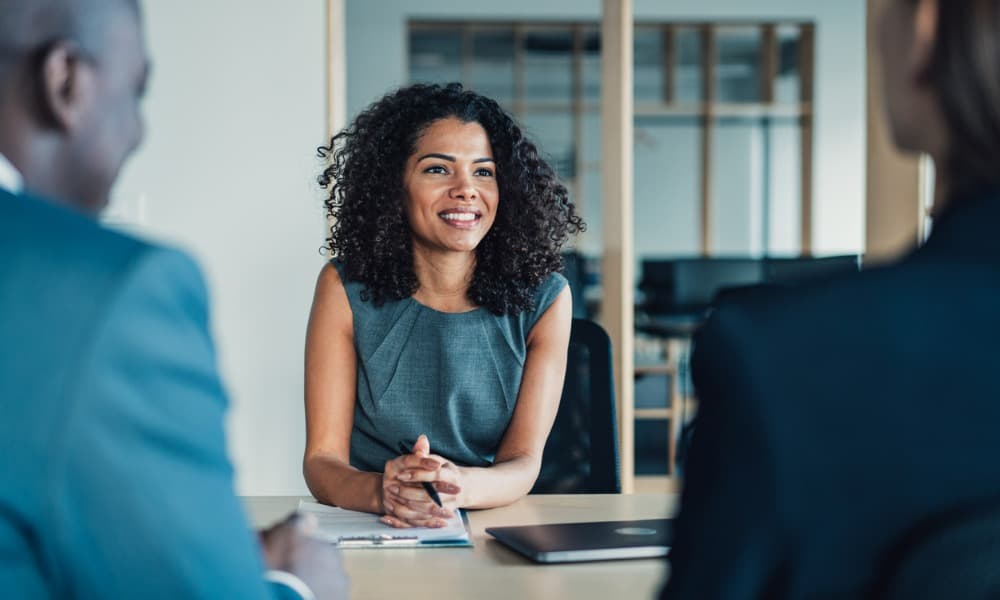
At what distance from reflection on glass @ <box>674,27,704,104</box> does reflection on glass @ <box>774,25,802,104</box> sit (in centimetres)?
69

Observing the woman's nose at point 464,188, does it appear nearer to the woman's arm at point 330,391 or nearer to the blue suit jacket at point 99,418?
the woman's arm at point 330,391

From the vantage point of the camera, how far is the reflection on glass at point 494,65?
8.41 meters

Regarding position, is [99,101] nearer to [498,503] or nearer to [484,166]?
[498,503]

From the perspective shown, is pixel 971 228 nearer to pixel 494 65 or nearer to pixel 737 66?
pixel 494 65

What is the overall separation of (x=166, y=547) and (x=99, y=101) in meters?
0.34

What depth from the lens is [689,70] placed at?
8.66 metres

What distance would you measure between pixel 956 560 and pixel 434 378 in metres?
1.45

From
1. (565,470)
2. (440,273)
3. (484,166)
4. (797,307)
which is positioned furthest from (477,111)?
(797,307)

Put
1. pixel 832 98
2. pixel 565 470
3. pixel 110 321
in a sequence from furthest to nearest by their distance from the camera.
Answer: pixel 832 98, pixel 565 470, pixel 110 321

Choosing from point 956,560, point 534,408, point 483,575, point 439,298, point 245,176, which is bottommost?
point 483,575

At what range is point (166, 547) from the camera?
2.02 feet

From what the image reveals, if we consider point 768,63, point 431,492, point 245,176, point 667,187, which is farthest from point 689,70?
point 431,492

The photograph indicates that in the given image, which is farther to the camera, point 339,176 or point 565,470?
point 339,176

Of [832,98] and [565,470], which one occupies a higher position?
[832,98]
